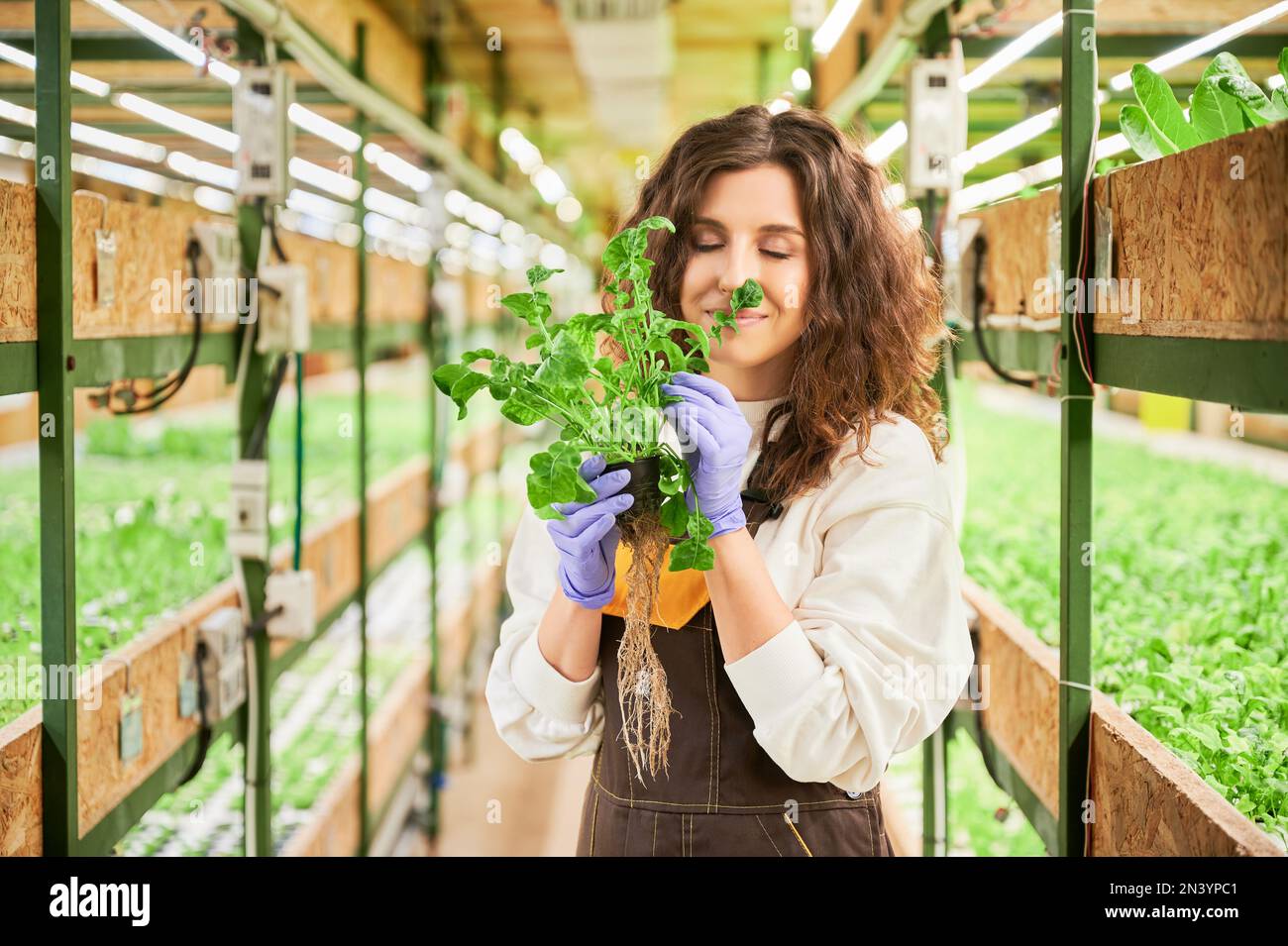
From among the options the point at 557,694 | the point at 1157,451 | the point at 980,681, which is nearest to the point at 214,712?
the point at 557,694

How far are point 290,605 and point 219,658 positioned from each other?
365 mm

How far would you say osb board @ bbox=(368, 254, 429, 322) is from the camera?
17.0ft

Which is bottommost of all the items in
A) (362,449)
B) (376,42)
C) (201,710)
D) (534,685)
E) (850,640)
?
(201,710)

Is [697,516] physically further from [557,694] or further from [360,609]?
[360,609]

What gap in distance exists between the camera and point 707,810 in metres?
1.72

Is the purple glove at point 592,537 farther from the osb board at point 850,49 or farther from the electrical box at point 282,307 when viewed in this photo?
the osb board at point 850,49

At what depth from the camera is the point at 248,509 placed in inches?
122

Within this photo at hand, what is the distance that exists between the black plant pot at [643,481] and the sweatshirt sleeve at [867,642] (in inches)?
9.5

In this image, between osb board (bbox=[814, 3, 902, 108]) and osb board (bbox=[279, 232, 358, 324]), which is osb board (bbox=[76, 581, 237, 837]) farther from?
osb board (bbox=[814, 3, 902, 108])

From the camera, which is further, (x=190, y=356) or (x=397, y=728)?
(x=397, y=728)

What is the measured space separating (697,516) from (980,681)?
157 cm

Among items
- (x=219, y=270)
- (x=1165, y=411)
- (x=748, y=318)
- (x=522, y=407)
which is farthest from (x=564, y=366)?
(x=1165, y=411)

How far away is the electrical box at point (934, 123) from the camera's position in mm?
2924

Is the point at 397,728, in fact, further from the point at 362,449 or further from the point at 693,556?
the point at 693,556
